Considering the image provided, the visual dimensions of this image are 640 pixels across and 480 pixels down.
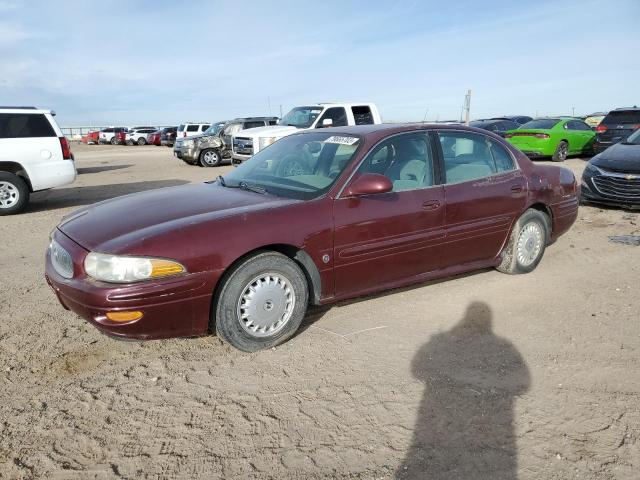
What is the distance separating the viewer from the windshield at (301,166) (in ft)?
12.9

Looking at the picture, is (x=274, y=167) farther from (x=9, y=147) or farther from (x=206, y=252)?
(x=9, y=147)

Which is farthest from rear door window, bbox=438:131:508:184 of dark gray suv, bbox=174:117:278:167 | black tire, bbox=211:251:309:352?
dark gray suv, bbox=174:117:278:167

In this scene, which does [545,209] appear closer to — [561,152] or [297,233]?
[297,233]

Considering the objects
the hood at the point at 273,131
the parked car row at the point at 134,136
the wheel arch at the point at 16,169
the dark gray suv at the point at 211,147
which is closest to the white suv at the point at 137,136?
the parked car row at the point at 134,136

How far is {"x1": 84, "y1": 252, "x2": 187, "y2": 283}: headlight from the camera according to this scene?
9.96 feet

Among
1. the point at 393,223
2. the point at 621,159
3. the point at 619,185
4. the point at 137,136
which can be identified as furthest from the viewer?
the point at 137,136

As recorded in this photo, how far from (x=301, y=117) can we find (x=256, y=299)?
11.4m

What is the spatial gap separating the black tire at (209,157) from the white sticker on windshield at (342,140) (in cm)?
1454

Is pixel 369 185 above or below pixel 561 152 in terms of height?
above

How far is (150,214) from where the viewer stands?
3578mm

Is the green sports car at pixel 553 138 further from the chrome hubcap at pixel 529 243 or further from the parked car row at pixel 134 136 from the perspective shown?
the parked car row at pixel 134 136

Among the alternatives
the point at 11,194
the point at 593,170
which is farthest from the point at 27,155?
the point at 593,170

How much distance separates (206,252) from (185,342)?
921 mm

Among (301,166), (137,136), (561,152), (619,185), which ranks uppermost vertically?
(137,136)
